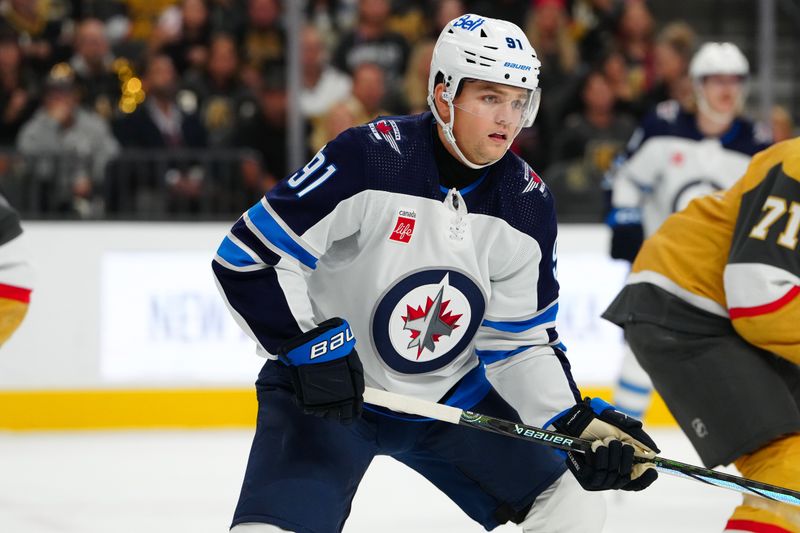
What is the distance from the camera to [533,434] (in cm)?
246

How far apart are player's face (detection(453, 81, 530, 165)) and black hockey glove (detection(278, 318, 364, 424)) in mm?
461

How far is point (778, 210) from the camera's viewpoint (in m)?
2.55

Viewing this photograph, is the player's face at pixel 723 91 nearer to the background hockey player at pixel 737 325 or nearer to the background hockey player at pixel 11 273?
the background hockey player at pixel 737 325

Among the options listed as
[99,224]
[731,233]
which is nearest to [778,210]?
[731,233]

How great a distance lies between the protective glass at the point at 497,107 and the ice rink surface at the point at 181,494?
5.95ft

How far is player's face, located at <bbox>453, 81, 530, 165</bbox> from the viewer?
2453mm

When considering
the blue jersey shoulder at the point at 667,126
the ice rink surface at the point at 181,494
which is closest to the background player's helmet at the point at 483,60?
the ice rink surface at the point at 181,494

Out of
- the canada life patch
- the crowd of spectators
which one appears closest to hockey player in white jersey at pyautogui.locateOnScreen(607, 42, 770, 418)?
the crowd of spectators

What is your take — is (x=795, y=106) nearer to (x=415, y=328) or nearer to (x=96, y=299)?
(x=96, y=299)

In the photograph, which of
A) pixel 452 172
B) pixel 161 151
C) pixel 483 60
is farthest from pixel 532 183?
pixel 161 151

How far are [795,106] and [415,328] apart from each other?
591cm

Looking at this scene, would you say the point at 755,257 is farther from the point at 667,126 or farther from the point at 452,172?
the point at 667,126

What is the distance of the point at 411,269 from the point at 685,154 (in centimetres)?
291

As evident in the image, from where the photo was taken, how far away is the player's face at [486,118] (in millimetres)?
2453
